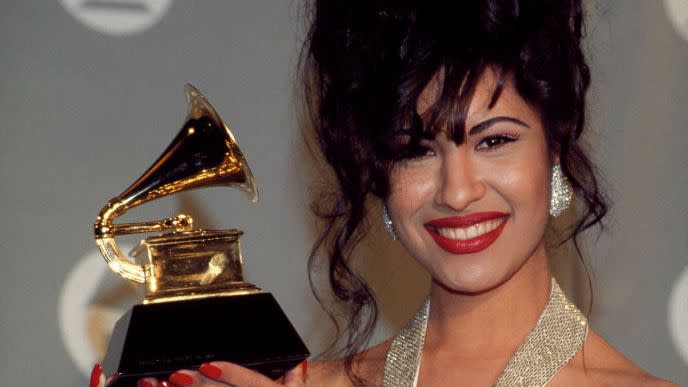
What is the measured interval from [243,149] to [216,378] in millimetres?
1178

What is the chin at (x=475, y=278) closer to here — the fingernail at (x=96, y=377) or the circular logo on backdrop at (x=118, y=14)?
the fingernail at (x=96, y=377)

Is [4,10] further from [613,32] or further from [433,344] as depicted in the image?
[613,32]

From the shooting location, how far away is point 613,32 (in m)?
2.77

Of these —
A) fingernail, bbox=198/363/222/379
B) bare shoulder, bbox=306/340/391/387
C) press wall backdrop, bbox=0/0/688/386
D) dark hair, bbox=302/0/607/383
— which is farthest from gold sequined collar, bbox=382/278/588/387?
press wall backdrop, bbox=0/0/688/386

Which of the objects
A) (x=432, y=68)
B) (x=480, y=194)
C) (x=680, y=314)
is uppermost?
(x=432, y=68)

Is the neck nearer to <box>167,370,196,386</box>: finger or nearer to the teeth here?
the teeth

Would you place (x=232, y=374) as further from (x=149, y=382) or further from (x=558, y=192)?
(x=558, y=192)

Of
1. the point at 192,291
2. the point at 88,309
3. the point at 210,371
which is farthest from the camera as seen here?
the point at 88,309

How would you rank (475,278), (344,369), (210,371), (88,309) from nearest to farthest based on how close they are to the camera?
(210,371), (475,278), (344,369), (88,309)

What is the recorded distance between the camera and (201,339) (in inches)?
65.6

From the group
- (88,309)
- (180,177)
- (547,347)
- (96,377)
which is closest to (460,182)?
(547,347)

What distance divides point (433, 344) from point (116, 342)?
586mm

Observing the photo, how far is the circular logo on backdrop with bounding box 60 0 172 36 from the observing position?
2.59m

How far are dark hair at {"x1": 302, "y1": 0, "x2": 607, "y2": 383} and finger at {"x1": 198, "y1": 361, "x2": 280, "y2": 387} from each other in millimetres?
408
